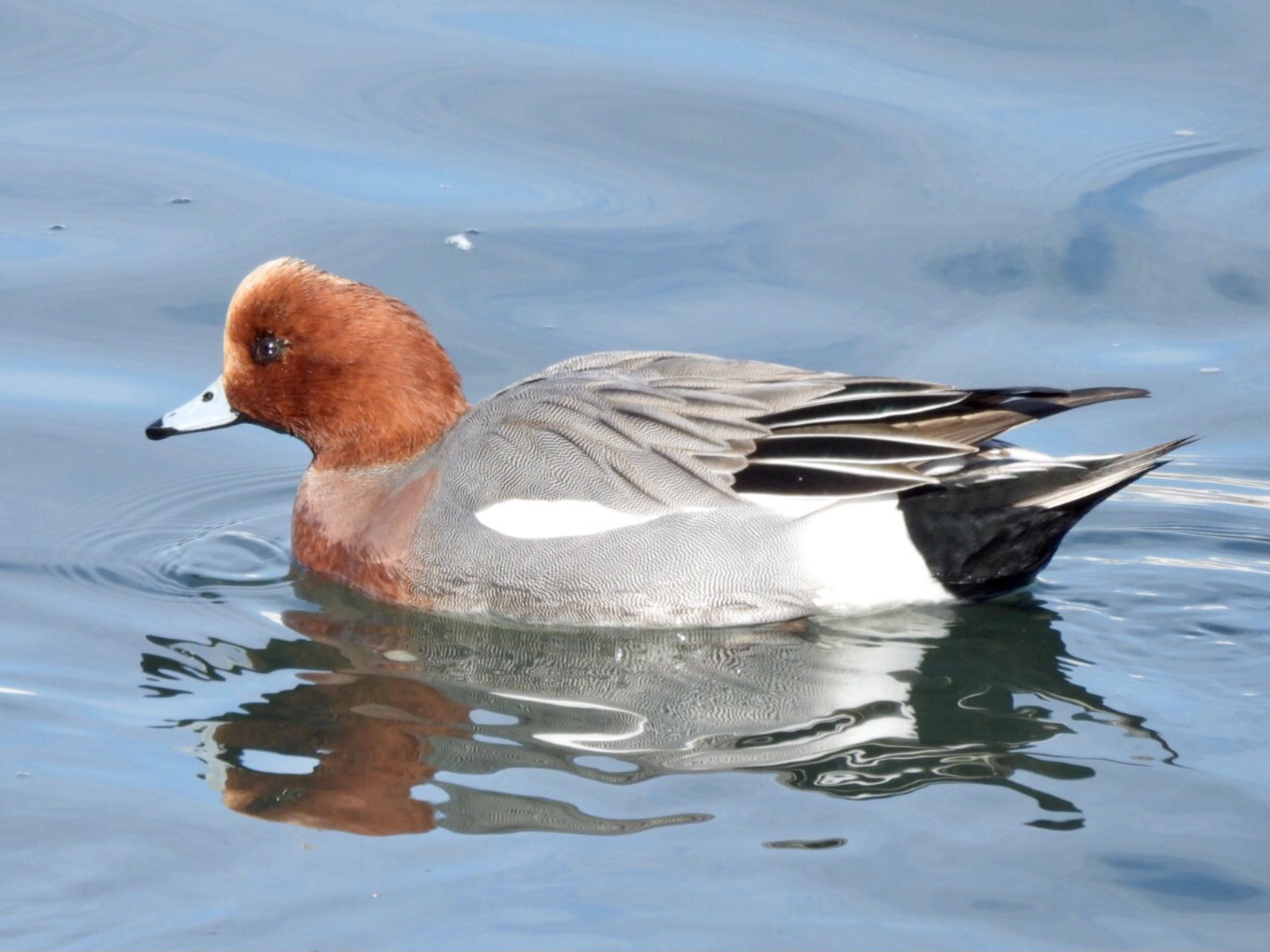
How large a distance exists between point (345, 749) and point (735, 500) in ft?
4.53

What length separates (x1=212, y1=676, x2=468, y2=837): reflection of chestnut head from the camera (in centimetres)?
430

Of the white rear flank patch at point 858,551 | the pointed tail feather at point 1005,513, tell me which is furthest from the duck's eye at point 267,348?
the pointed tail feather at point 1005,513

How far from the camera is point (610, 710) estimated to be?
4.88 metres

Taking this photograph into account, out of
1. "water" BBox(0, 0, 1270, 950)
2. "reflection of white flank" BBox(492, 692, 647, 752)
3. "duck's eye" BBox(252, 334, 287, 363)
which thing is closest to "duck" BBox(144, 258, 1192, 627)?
"water" BBox(0, 0, 1270, 950)

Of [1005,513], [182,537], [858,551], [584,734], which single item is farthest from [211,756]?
[1005,513]

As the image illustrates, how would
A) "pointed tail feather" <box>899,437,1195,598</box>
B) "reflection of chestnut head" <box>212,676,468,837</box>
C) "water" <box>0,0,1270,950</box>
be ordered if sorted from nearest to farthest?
"water" <box>0,0,1270,950</box>
"reflection of chestnut head" <box>212,676,468,837</box>
"pointed tail feather" <box>899,437,1195,598</box>

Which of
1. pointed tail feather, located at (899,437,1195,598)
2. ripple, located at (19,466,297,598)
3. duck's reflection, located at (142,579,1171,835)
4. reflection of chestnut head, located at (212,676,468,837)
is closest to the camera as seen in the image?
reflection of chestnut head, located at (212,676,468,837)

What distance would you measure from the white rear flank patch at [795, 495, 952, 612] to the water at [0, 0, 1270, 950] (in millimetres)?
124

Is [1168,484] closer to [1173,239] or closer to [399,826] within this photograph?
[1173,239]

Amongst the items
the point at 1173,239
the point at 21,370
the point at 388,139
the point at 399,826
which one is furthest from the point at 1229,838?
the point at 388,139

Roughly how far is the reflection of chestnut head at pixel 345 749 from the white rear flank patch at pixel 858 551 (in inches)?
45.8

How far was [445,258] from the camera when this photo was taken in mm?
7762

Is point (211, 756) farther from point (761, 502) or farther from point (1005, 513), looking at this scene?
point (1005, 513)

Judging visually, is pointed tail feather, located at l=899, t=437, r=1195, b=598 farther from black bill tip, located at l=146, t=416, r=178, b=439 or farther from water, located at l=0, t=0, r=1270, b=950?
black bill tip, located at l=146, t=416, r=178, b=439
